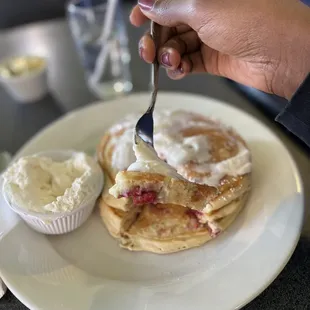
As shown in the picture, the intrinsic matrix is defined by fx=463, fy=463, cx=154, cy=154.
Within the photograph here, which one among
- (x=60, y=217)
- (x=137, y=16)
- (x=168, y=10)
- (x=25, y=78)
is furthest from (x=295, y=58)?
(x=25, y=78)

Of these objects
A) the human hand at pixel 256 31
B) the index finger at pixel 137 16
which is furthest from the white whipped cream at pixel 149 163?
the index finger at pixel 137 16

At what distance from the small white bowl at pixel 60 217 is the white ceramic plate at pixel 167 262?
0.03 metres

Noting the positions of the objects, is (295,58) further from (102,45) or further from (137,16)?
(102,45)

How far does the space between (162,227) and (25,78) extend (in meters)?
0.79

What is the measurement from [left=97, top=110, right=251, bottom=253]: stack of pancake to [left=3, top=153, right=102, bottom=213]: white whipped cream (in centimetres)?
7

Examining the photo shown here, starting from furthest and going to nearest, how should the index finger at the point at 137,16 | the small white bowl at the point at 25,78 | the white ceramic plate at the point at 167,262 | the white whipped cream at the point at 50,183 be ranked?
the small white bowl at the point at 25,78, the index finger at the point at 137,16, the white whipped cream at the point at 50,183, the white ceramic plate at the point at 167,262

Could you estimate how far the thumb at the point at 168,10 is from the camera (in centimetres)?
99

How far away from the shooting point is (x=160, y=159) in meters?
1.05

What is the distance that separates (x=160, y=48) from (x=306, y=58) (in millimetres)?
409

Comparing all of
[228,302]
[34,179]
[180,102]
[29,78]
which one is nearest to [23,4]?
[29,78]

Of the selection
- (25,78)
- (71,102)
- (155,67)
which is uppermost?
(155,67)

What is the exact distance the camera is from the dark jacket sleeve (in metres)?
0.92

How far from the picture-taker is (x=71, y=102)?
5.28 ft

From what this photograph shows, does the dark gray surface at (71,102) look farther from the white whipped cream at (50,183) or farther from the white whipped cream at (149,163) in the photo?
the white whipped cream at (149,163)
